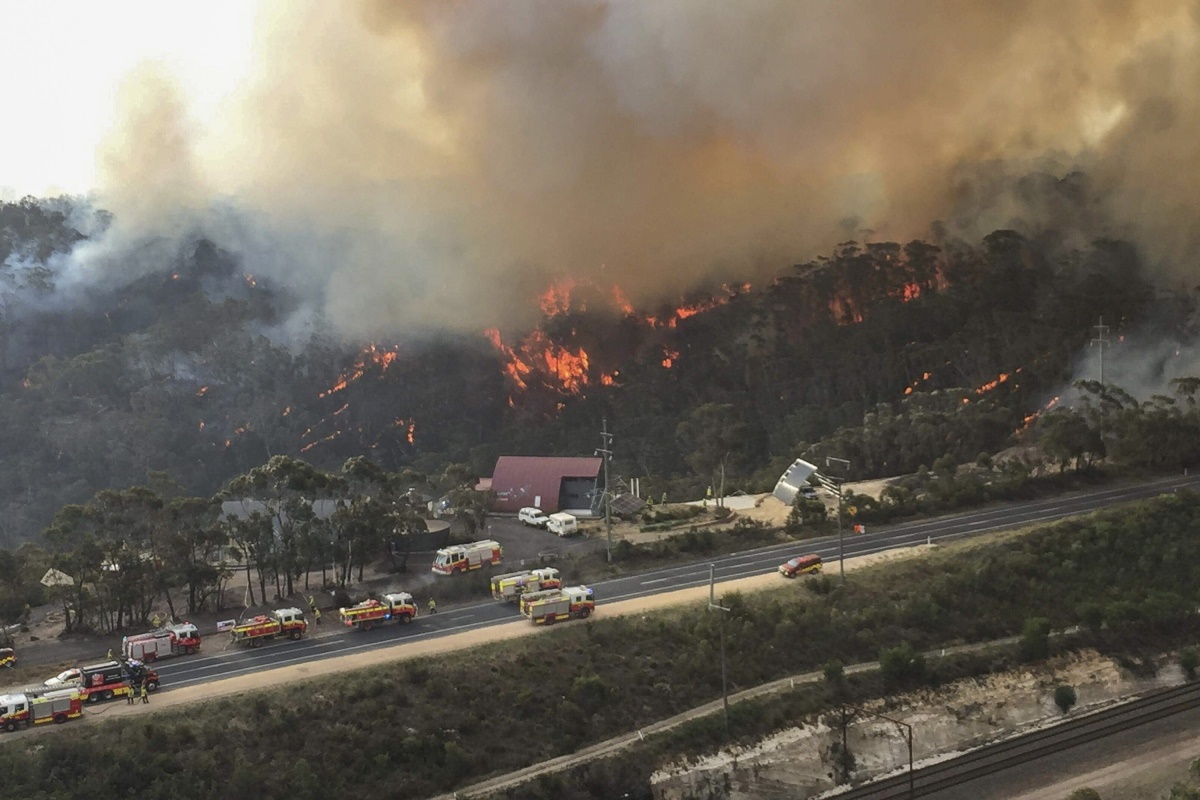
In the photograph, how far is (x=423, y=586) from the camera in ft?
140

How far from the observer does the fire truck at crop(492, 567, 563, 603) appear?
40188 millimetres

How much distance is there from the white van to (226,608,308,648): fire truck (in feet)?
52.4

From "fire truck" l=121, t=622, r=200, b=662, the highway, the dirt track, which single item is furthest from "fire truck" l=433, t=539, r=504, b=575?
"fire truck" l=121, t=622, r=200, b=662

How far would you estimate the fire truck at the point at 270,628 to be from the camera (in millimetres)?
35969

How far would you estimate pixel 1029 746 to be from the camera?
31.9 m

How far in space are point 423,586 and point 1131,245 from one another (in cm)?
6464

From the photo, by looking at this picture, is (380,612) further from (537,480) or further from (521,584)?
(537,480)

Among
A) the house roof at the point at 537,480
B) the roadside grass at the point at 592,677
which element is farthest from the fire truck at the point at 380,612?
the house roof at the point at 537,480

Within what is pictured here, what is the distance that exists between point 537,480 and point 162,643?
25.3 m

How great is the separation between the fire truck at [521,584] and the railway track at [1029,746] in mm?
13883

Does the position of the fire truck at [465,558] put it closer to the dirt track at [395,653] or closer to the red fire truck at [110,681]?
the dirt track at [395,653]

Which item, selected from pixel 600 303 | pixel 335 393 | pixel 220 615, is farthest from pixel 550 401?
pixel 220 615

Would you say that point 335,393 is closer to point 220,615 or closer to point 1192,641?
point 220,615

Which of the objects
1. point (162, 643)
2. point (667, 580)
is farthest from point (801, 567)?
point (162, 643)
